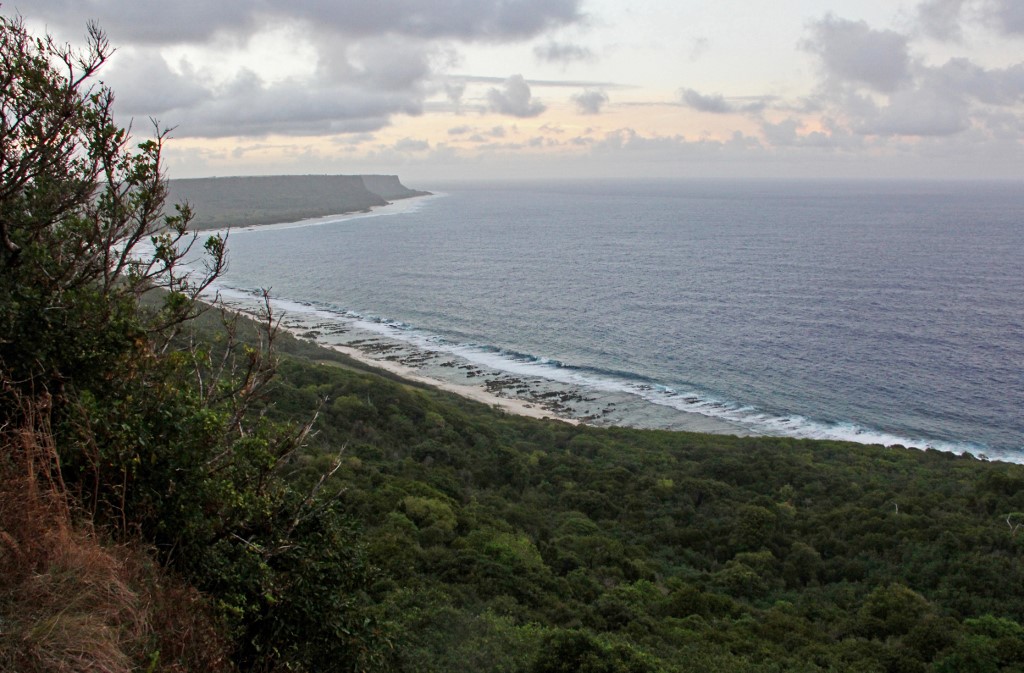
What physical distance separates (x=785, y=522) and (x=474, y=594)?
13544mm

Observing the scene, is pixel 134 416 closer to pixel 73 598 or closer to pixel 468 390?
pixel 73 598

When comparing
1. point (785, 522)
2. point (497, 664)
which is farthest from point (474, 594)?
point (785, 522)

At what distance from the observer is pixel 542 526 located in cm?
2358

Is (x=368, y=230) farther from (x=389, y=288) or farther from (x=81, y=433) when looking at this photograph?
(x=81, y=433)

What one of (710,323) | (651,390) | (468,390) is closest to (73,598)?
(468,390)

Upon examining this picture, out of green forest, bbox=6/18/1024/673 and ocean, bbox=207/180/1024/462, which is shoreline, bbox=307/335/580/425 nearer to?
ocean, bbox=207/180/1024/462

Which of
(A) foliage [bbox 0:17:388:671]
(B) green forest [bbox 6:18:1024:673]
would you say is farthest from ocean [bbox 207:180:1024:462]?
(A) foliage [bbox 0:17:388:671]

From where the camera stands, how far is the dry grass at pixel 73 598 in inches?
218

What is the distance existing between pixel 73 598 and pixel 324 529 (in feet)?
13.5

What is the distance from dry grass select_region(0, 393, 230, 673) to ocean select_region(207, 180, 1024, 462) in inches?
1597

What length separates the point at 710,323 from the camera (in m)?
69.9

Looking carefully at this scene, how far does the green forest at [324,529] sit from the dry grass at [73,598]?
0.03 meters

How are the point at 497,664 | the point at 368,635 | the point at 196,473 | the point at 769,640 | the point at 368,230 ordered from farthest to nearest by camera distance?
the point at 368,230 → the point at 769,640 → the point at 497,664 → the point at 368,635 → the point at 196,473

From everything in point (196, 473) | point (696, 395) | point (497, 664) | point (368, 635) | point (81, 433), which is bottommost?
point (696, 395)
